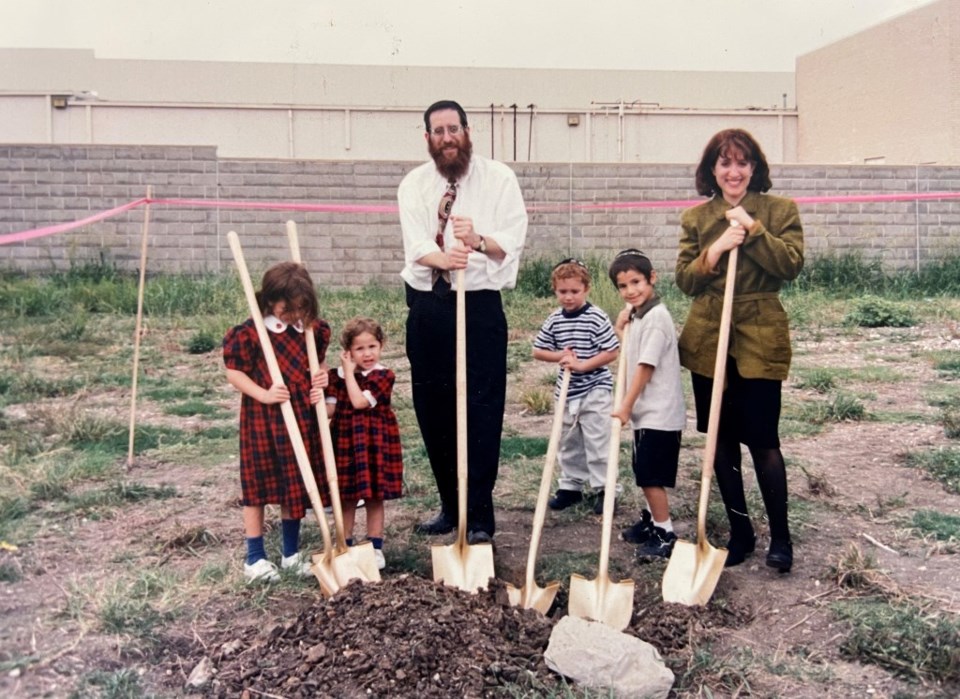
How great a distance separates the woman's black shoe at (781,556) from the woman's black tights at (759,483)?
2 centimetres

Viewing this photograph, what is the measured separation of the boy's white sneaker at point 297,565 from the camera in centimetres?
406

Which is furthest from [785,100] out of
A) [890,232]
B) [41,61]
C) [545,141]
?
[41,61]

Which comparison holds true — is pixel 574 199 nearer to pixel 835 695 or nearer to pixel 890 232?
pixel 890 232

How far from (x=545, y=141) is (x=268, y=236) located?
824cm

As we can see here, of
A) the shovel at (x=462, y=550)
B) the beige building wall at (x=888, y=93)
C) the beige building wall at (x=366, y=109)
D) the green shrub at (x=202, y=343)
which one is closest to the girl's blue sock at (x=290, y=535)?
the shovel at (x=462, y=550)

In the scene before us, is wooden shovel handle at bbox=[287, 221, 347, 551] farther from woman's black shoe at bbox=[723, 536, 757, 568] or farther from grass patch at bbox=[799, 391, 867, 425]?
grass patch at bbox=[799, 391, 867, 425]

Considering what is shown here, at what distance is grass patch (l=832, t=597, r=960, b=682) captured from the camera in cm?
315

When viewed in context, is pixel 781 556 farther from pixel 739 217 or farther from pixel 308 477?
pixel 308 477

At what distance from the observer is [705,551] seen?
3.79 meters

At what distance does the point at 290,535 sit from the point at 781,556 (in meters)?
1.91

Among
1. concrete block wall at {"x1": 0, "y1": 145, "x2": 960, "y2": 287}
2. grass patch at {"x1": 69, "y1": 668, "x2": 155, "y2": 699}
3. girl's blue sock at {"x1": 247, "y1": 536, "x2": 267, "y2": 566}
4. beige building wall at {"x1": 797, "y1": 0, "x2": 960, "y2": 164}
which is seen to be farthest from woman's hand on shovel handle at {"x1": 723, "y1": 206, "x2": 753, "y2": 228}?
beige building wall at {"x1": 797, "y1": 0, "x2": 960, "y2": 164}

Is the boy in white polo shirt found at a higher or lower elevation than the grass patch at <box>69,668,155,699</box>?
higher

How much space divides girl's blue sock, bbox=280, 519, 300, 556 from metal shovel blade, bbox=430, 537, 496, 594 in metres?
0.61

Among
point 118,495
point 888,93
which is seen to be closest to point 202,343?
point 118,495
